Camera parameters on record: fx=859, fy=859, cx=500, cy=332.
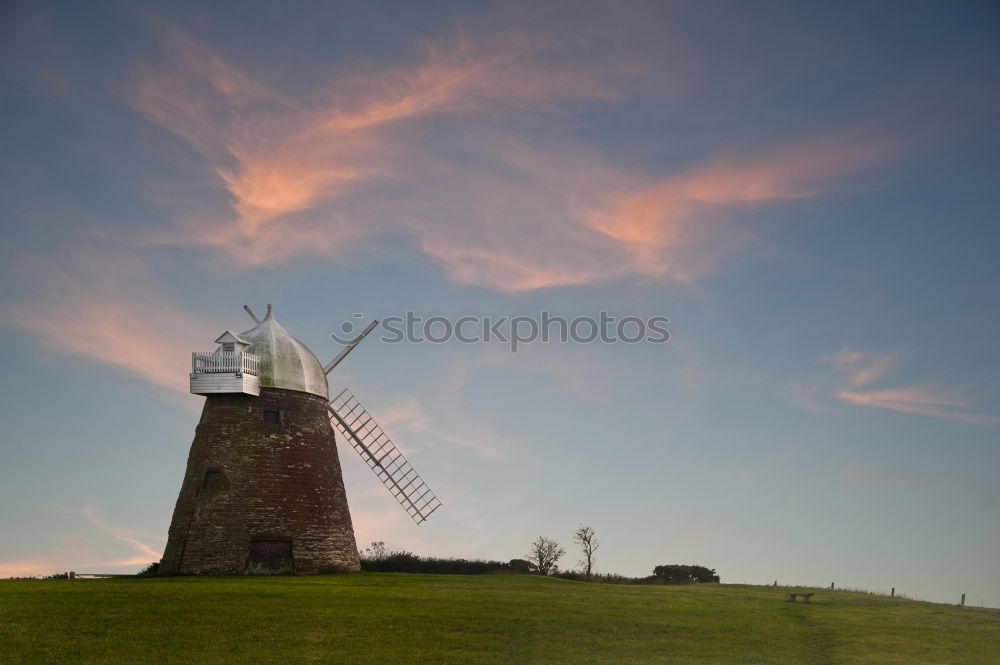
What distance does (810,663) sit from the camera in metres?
24.4

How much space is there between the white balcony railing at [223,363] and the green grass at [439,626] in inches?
376

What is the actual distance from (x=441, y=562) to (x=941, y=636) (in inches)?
1112

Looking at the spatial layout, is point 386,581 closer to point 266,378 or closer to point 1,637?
point 266,378

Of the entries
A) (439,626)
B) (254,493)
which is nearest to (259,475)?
(254,493)

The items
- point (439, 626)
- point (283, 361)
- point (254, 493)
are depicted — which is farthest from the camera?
point (283, 361)

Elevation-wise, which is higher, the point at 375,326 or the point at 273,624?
the point at 375,326

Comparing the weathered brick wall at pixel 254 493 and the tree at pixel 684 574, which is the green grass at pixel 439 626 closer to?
the weathered brick wall at pixel 254 493

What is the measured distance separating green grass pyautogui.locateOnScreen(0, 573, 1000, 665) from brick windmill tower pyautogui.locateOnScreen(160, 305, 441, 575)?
2.31m

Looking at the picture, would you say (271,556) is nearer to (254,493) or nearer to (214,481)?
(254,493)

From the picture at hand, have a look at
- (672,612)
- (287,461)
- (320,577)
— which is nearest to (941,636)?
(672,612)

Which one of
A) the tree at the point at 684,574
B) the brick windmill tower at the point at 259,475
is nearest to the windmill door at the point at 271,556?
the brick windmill tower at the point at 259,475

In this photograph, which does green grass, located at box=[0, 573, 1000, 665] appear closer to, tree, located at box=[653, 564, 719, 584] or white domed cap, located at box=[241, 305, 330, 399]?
white domed cap, located at box=[241, 305, 330, 399]

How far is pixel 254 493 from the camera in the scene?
128 ft

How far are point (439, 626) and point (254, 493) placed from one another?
622 inches
